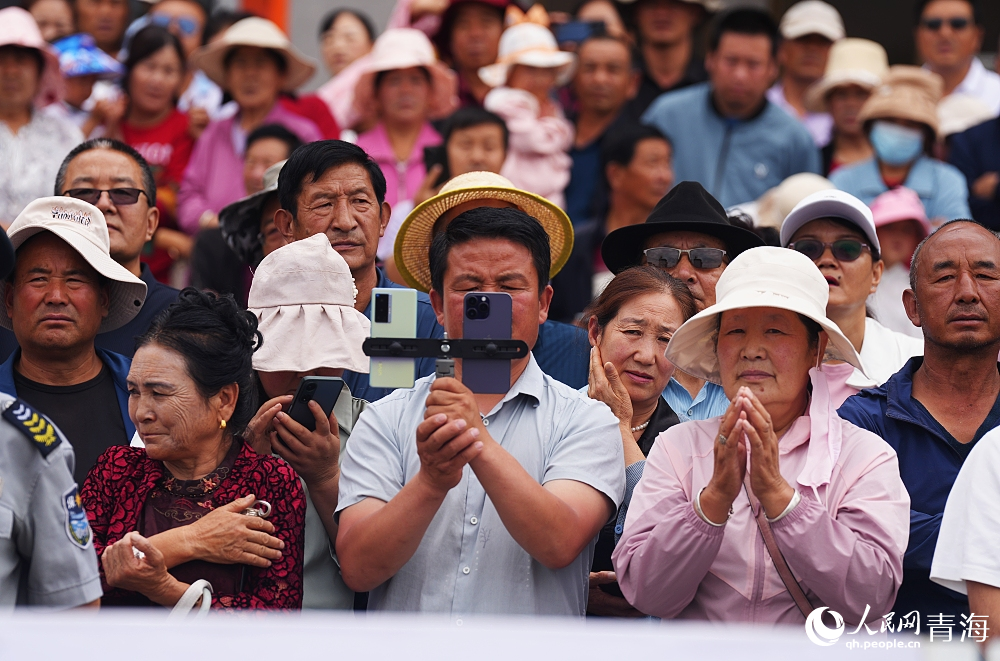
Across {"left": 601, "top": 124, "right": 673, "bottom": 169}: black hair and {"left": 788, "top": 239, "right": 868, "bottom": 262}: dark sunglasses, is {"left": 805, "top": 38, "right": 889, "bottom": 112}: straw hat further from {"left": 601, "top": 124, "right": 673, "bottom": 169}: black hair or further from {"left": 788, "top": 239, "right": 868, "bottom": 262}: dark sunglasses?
{"left": 788, "top": 239, "right": 868, "bottom": 262}: dark sunglasses

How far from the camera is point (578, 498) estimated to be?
3502 millimetres

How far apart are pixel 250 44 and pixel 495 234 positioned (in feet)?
14.6

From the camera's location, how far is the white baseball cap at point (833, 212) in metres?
4.87

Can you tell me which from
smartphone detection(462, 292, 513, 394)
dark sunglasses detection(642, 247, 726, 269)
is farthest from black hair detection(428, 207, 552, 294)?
dark sunglasses detection(642, 247, 726, 269)

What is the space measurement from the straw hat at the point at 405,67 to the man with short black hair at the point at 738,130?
1.31m

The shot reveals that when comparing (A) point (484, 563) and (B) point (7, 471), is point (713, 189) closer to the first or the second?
(A) point (484, 563)

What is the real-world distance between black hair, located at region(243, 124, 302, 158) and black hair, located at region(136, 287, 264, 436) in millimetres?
2944

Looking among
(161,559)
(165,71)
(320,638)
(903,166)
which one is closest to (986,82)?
(903,166)

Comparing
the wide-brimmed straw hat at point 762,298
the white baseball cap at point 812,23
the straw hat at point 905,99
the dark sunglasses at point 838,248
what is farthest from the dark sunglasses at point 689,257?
the white baseball cap at point 812,23

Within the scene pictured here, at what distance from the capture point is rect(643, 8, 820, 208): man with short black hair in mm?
7461

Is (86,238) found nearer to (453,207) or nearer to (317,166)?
(317,166)

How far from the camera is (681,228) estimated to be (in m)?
4.97

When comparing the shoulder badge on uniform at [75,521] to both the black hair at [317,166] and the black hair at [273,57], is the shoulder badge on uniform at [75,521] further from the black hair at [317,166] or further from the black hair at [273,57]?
the black hair at [273,57]

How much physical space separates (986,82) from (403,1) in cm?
405
